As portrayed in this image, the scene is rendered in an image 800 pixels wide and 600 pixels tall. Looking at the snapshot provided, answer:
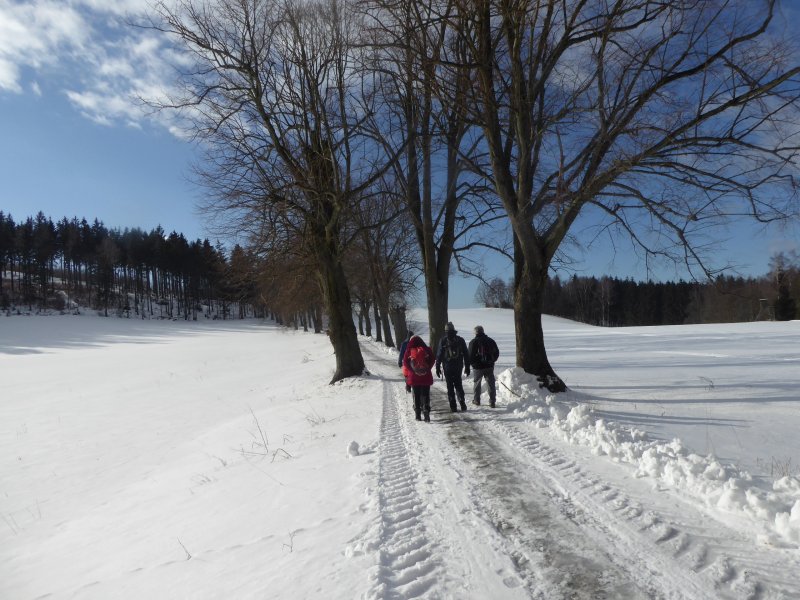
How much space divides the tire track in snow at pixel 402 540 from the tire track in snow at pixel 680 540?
1.43m

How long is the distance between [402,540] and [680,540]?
2.21 metres

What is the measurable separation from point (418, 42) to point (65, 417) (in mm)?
14731

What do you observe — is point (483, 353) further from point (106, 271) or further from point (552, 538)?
point (106, 271)

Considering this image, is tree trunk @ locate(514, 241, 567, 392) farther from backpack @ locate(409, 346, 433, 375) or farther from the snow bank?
backpack @ locate(409, 346, 433, 375)

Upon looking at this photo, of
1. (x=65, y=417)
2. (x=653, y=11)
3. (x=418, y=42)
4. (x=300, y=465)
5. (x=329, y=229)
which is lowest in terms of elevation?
(x=65, y=417)

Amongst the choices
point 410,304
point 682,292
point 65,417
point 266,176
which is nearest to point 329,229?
point 266,176

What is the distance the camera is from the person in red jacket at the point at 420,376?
335 inches

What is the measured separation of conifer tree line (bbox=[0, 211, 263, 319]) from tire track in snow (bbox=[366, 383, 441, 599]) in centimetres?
6706

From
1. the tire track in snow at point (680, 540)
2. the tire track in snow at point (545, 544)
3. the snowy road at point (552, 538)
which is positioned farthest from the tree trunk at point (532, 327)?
the tire track in snow at point (680, 540)

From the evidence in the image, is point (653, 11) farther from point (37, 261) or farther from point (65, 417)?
point (37, 261)

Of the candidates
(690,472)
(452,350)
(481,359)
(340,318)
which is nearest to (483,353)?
(481,359)

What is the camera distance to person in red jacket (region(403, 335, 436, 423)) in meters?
8.50

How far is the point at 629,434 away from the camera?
19.9 ft

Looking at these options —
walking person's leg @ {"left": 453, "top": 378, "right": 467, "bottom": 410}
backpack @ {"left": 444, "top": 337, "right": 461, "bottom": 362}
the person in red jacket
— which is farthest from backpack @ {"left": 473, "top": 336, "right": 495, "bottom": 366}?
the person in red jacket
